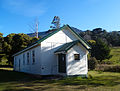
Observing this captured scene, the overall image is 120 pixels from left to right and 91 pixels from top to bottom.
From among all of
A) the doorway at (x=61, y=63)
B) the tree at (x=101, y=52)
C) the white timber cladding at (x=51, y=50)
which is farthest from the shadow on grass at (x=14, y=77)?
the tree at (x=101, y=52)

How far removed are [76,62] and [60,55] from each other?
199cm

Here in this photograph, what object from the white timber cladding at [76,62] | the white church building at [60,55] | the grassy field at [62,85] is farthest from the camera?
the white church building at [60,55]

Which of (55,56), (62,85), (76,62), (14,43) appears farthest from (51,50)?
(14,43)

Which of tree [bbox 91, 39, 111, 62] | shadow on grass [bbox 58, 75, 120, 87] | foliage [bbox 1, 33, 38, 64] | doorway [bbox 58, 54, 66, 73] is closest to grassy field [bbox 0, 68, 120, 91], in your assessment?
shadow on grass [bbox 58, 75, 120, 87]

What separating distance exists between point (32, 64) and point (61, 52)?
16.4 ft

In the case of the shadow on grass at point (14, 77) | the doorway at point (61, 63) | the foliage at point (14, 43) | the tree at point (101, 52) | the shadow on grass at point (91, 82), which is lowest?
the shadow on grass at point (91, 82)

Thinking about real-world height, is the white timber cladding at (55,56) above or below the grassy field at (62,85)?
above

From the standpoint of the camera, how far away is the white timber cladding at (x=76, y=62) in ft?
49.5

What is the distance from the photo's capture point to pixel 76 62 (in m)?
15.5

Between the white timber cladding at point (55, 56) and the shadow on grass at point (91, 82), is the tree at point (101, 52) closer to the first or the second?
the white timber cladding at point (55, 56)

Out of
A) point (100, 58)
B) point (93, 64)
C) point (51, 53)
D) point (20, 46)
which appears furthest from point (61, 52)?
point (100, 58)

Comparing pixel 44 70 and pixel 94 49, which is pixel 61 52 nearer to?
pixel 44 70

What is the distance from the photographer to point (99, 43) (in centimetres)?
4134

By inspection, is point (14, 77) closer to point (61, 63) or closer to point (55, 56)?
point (55, 56)
